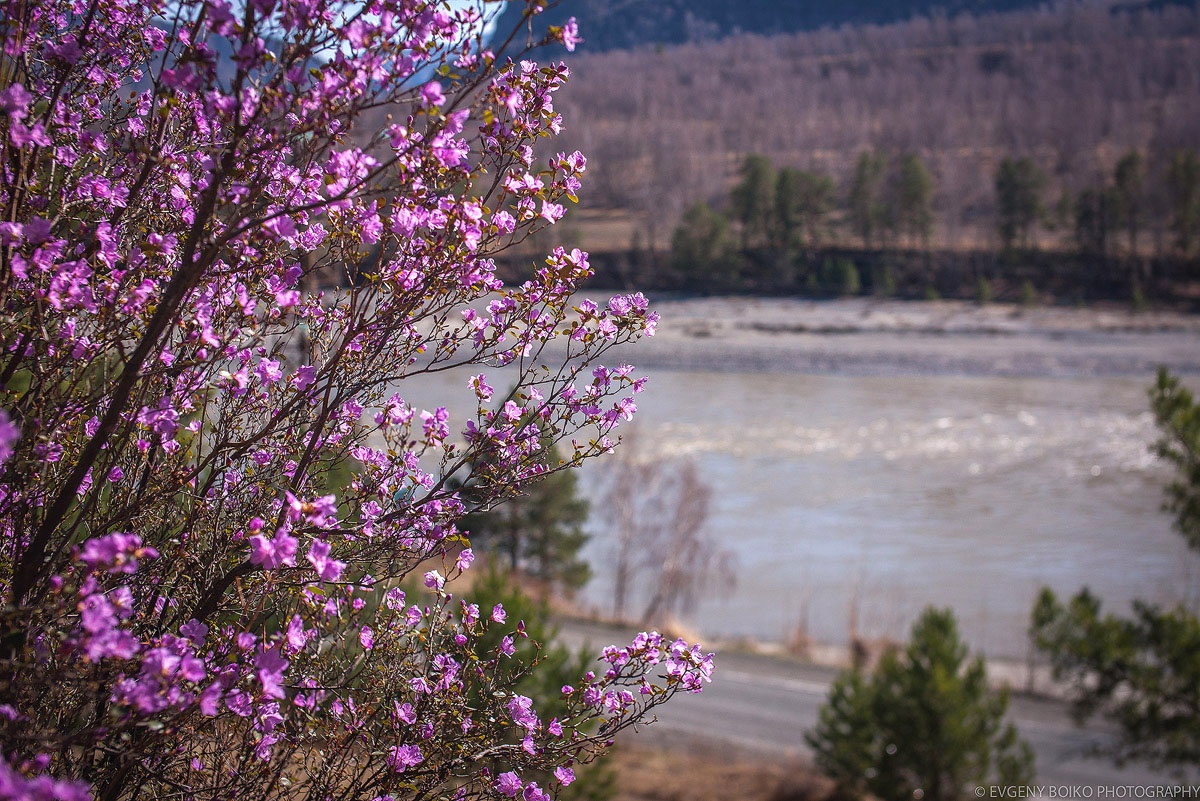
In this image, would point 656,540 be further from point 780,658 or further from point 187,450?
point 187,450

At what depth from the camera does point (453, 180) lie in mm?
2031

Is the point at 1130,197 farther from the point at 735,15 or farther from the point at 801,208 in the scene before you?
the point at 735,15

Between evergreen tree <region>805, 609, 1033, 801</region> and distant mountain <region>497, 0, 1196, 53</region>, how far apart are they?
15323 centimetres

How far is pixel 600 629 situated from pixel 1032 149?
224 ft

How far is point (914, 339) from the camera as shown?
33812 mm

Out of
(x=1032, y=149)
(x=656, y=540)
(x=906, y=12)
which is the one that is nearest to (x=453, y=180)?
(x=656, y=540)

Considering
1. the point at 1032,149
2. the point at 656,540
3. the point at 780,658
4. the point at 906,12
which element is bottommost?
the point at 780,658

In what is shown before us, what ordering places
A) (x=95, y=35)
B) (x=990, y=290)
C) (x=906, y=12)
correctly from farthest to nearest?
1. (x=906, y=12)
2. (x=990, y=290)
3. (x=95, y=35)

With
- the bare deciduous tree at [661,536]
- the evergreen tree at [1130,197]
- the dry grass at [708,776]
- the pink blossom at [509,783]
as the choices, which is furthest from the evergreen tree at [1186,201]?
the pink blossom at [509,783]

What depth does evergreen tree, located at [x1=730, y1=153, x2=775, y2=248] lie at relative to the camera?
45.1m

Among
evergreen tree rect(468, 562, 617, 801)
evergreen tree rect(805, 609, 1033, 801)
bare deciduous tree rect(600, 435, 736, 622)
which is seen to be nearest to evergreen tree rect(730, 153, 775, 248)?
bare deciduous tree rect(600, 435, 736, 622)

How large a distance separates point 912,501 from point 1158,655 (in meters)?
12.7

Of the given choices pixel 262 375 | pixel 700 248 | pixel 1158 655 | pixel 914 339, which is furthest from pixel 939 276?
pixel 262 375

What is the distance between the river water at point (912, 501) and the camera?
56.4 ft
